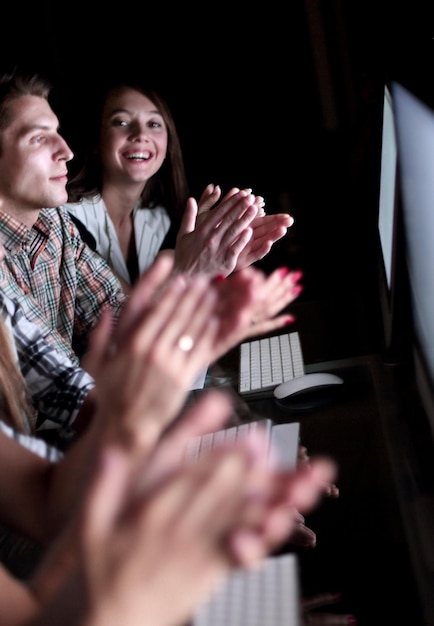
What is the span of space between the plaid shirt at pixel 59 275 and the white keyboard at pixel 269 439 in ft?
1.79

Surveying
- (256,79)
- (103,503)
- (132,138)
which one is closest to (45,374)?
(103,503)

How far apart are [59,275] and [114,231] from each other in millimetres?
401

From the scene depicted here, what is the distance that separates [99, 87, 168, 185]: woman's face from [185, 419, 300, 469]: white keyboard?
1.23 m

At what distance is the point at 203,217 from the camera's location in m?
1.48

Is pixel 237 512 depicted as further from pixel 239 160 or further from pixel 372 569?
pixel 239 160

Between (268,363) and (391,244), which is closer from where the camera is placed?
(391,244)

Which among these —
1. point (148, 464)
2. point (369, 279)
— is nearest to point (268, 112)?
point (369, 279)

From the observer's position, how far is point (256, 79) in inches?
98.0

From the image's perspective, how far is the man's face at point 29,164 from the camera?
1.59 meters

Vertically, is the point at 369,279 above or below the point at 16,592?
below

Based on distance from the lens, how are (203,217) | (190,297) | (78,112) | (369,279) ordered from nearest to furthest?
(190,297)
(203,217)
(369,279)
(78,112)

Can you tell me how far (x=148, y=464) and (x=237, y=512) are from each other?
0.07m

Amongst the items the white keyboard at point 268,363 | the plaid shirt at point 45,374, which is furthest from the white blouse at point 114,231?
the plaid shirt at point 45,374

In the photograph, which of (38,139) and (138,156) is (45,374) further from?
(138,156)
